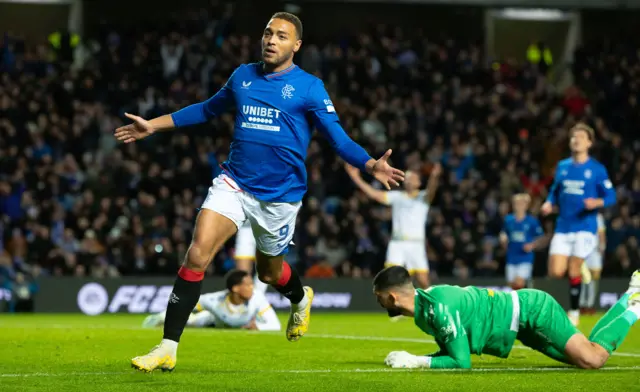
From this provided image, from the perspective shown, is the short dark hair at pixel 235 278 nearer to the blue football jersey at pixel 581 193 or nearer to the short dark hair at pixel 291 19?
the blue football jersey at pixel 581 193

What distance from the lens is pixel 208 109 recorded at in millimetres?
8195

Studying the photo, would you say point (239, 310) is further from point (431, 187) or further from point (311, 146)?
point (311, 146)

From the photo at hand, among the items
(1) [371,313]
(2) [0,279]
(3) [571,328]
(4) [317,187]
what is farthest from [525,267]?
(3) [571,328]

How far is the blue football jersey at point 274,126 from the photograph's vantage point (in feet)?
25.8

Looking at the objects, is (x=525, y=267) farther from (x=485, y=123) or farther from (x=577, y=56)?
(x=577, y=56)

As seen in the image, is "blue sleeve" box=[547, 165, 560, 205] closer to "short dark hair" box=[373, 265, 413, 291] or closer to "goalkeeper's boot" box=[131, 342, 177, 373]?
"short dark hair" box=[373, 265, 413, 291]

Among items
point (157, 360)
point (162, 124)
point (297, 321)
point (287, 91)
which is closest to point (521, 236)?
point (297, 321)

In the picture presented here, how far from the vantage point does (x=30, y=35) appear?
2869 centimetres

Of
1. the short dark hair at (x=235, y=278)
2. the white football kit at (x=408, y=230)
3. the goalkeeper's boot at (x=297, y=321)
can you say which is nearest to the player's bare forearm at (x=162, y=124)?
the goalkeeper's boot at (x=297, y=321)

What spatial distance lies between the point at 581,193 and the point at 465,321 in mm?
7342

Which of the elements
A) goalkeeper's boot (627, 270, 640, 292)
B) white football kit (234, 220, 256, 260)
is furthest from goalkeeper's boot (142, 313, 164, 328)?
goalkeeper's boot (627, 270, 640, 292)

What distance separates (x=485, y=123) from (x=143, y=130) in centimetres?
1950

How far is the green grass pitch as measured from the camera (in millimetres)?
6949

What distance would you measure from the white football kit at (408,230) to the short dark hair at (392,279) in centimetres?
1034
